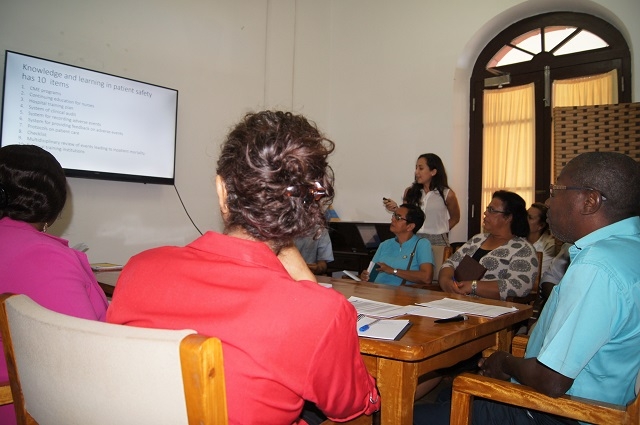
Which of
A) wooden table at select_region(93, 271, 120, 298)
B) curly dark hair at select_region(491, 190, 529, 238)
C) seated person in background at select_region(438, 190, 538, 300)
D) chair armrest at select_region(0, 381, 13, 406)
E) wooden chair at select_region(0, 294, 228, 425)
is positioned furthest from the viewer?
curly dark hair at select_region(491, 190, 529, 238)

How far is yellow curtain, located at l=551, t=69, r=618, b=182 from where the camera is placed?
4.58 m

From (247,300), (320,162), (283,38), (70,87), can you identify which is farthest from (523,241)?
(283,38)

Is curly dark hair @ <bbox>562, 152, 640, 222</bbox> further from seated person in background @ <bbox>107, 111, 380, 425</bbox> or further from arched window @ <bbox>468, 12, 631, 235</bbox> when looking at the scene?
arched window @ <bbox>468, 12, 631, 235</bbox>

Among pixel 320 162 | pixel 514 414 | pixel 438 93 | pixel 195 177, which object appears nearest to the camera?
pixel 320 162

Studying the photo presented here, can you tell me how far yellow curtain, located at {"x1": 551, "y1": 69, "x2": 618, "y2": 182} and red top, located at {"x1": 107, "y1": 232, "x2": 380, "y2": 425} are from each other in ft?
13.7

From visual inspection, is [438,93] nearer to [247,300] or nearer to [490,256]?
[490,256]

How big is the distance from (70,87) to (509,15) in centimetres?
411

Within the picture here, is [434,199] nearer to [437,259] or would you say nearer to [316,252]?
[437,259]

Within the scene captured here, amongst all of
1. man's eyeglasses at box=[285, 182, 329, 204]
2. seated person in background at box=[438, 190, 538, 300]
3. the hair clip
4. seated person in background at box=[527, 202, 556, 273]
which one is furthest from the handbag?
the hair clip

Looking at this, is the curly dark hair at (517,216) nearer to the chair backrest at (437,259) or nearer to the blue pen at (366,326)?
the chair backrest at (437,259)

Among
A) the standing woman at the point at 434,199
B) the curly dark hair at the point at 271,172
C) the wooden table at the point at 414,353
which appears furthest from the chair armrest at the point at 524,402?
the standing woman at the point at 434,199

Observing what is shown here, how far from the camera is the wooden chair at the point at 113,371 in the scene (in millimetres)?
644

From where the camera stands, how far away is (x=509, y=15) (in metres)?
5.02

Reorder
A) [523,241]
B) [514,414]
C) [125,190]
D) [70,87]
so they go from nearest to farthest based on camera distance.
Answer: [514,414] → [523,241] → [70,87] → [125,190]
